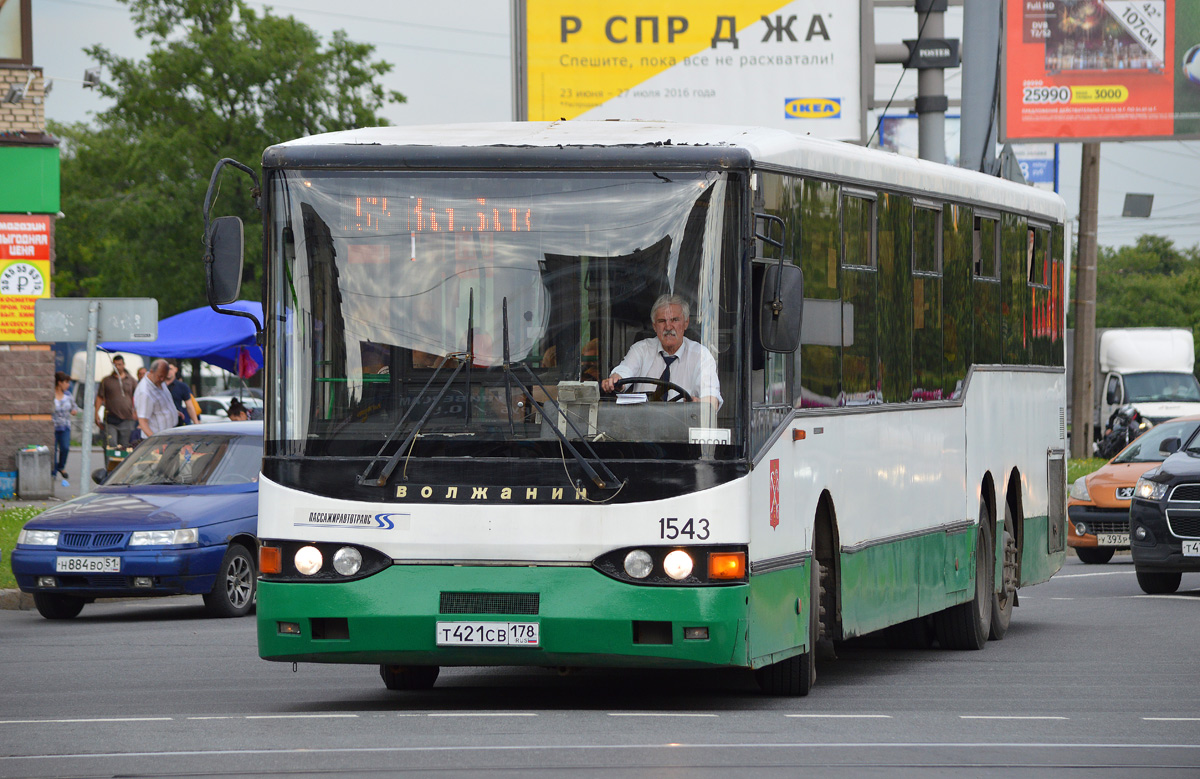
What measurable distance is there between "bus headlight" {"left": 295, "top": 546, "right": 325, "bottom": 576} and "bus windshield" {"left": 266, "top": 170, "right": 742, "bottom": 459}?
1.46 feet

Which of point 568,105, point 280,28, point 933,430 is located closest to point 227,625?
point 933,430

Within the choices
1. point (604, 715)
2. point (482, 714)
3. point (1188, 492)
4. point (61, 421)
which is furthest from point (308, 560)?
→ point (61, 421)

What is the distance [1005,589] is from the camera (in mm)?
15289

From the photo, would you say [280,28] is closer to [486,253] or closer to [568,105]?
[568,105]

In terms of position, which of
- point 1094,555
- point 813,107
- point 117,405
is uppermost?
point 813,107

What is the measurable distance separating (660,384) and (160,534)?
25.8 ft

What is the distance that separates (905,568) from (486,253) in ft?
12.7

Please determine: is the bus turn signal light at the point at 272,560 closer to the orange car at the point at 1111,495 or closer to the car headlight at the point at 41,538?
the car headlight at the point at 41,538

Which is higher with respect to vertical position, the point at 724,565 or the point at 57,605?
the point at 724,565

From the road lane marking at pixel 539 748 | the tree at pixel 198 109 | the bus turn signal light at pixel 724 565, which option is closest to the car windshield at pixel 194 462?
the bus turn signal light at pixel 724 565

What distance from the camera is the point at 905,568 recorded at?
495 inches

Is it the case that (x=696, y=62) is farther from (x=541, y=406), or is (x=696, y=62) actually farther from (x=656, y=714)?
(x=541, y=406)

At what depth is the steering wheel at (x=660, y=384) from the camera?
974 centimetres

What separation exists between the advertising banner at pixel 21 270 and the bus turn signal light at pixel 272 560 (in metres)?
22.3
